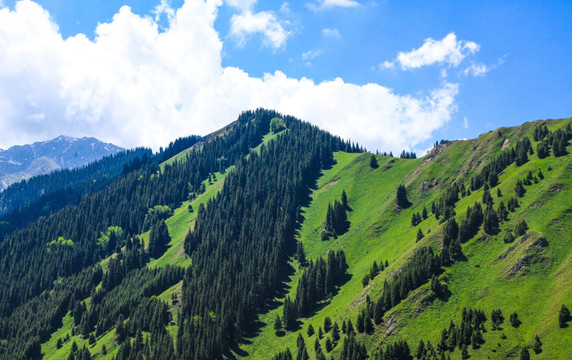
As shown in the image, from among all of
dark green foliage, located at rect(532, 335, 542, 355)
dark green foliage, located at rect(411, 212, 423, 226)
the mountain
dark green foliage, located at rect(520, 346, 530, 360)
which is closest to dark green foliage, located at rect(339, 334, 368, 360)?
the mountain

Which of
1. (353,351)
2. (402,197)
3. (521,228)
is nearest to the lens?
(353,351)

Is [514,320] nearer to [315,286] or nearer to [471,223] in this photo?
[471,223]

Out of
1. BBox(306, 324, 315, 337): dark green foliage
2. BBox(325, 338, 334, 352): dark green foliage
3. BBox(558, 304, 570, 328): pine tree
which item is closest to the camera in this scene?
BBox(558, 304, 570, 328): pine tree

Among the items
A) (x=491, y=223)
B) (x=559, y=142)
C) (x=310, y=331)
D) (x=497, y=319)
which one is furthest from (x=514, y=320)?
(x=559, y=142)

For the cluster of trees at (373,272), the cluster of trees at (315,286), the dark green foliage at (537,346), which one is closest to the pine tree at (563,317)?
the dark green foliage at (537,346)

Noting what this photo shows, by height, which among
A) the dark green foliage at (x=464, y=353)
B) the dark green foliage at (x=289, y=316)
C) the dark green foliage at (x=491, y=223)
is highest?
the dark green foliage at (x=491, y=223)

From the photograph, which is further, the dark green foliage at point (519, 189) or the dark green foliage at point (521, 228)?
the dark green foliage at point (519, 189)

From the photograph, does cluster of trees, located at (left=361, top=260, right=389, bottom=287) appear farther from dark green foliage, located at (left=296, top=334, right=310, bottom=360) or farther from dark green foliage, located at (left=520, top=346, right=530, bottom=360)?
dark green foliage, located at (left=520, top=346, right=530, bottom=360)

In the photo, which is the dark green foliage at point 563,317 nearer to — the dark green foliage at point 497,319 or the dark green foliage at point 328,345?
the dark green foliage at point 497,319

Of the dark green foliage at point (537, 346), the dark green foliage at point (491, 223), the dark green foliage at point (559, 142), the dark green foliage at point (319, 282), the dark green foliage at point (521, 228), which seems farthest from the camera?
the dark green foliage at point (319, 282)

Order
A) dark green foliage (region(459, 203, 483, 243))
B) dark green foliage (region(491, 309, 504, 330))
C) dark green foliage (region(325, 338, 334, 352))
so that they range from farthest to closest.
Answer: dark green foliage (region(459, 203, 483, 243)), dark green foliage (region(325, 338, 334, 352)), dark green foliage (region(491, 309, 504, 330))

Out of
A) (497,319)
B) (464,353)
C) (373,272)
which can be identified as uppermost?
(373,272)

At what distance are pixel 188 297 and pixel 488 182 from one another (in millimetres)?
123367

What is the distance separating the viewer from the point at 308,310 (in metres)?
160
